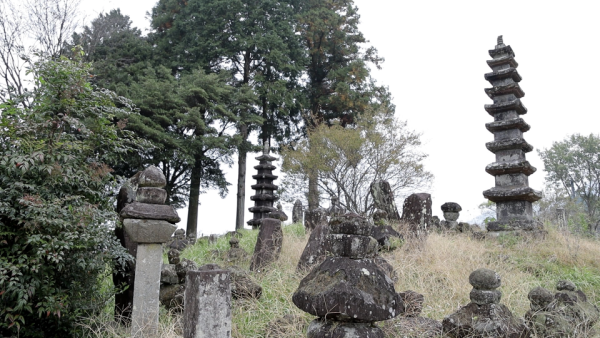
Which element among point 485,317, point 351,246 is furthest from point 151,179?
point 485,317

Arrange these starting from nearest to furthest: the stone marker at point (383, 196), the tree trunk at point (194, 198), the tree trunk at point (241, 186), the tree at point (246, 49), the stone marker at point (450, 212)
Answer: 1. the stone marker at point (383, 196)
2. the stone marker at point (450, 212)
3. the tree trunk at point (194, 198)
4. the tree trunk at point (241, 186)
5. the tree at point (246, 49)

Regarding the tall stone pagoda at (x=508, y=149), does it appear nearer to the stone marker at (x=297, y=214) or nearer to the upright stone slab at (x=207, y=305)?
the stone marker at (x=297, y=214)

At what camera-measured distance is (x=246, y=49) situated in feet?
72.5

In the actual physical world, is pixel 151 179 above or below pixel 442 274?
above

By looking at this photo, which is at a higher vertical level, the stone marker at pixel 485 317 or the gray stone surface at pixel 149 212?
the gray stone surface at pixel 149 212

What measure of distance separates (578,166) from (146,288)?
107 ft

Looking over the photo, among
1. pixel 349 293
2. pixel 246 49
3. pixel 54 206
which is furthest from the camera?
pixel 246 49

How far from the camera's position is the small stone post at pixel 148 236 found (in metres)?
4.88

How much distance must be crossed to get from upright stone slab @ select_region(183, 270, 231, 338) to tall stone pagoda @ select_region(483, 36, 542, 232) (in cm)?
961

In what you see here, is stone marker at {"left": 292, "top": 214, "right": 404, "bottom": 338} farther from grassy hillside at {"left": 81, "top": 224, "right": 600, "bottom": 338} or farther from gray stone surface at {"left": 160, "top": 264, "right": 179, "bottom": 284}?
gray stone surface at {"left": 160, "top": 264, "right": 179, "bottom": 284}

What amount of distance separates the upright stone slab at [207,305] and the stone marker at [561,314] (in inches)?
131

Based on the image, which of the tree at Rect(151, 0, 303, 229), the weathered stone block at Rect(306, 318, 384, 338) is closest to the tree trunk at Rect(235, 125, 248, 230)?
the tree at Rect(151, 0, 303, 229)

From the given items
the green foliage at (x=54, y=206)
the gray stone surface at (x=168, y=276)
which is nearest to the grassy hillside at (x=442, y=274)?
the gray stone surface at (x=168, y=276)

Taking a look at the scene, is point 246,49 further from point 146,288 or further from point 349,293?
point 349,293
